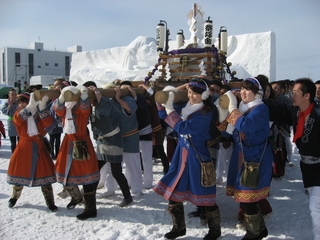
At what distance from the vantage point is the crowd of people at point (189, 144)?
8.54 feet

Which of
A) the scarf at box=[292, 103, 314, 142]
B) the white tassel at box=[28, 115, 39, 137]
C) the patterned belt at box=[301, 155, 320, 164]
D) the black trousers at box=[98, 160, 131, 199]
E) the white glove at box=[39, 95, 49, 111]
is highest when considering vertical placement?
the white glove at box=[39, 95, 49, 111]

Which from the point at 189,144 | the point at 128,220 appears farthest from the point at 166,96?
the point at 128,220

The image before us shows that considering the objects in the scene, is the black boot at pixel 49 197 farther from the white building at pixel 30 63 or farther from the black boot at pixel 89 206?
the white building at pixel 30 63

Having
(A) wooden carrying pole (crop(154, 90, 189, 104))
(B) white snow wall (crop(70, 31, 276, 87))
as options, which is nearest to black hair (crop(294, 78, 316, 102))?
(A) wooden carrying pole (crop(154, 90, 189, 104))

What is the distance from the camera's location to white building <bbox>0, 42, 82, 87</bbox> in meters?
47.1

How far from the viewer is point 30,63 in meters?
49.2

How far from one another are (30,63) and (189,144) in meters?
51.8

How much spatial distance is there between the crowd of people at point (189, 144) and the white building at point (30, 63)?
149 feet

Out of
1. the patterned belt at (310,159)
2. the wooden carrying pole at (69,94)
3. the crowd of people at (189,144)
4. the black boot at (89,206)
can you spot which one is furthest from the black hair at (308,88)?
the black boot at (89,206)

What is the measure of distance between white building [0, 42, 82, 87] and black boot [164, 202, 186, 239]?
46.8 meters

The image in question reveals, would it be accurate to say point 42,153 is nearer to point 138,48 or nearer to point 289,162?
point 289,162

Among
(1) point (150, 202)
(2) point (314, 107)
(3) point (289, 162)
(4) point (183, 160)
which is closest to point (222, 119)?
(4) point (183, 160)

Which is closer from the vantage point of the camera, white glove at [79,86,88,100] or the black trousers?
white glove at [79,86,88,100]

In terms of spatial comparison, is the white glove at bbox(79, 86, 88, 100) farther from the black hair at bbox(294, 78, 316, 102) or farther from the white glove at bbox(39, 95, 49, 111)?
the black hair at bbox(294, 78, 316, 102)
